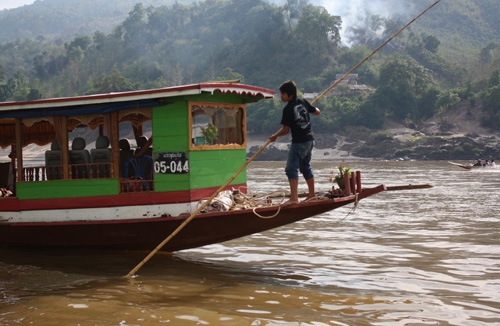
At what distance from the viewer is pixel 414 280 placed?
8.28 metres

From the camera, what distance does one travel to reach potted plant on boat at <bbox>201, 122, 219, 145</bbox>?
8992mm

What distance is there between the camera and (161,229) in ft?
29.0

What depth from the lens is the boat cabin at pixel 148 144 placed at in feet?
28.4

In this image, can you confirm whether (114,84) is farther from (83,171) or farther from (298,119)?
(298,119)

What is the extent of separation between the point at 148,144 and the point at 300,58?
254ft

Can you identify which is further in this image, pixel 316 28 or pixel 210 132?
pixel 316 28

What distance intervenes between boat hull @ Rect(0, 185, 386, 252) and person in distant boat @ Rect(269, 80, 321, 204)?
0.33 metres

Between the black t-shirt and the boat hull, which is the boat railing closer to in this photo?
the boat hull

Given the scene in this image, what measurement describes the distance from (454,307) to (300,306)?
5.51 ft

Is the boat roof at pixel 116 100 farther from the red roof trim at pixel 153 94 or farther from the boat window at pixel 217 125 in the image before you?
the boat window at pixel 217 125

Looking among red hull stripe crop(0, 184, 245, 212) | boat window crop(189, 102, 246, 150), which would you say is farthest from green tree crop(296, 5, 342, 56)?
red hull stripe crop(0, 184, 245, 212)

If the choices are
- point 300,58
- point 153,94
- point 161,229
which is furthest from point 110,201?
point 300,58

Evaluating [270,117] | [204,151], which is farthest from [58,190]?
[270,117]

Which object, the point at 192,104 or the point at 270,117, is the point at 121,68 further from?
the point at 192,104
